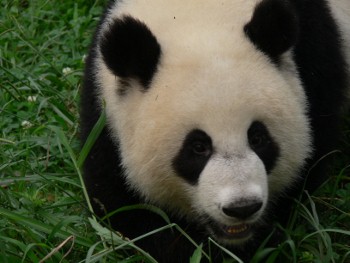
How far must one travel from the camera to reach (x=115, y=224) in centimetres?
500

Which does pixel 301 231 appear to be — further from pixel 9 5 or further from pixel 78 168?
pixel 9 5

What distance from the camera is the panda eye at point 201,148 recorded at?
4.43 metres

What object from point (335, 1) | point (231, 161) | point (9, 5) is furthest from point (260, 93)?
point (9, 5)

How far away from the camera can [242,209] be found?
416cm

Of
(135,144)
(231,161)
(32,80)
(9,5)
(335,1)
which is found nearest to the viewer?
(231,161)

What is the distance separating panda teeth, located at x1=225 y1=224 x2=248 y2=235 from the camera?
→ 4573 mm

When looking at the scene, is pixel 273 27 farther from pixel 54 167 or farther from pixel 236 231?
pixel 54 167

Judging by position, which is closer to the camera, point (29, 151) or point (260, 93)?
point (260, 93)

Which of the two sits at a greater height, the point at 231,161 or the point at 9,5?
the point at 231,161

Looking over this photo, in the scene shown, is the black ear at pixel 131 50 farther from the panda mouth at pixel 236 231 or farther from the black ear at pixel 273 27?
the panda mouth at pixel 236 231

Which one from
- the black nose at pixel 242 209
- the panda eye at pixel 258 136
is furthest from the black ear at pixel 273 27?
the black nose at pixel 242 209

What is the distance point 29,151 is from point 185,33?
193cm

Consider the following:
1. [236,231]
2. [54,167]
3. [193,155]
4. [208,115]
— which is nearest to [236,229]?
[236,231]

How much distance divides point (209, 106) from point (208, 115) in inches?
1.7
